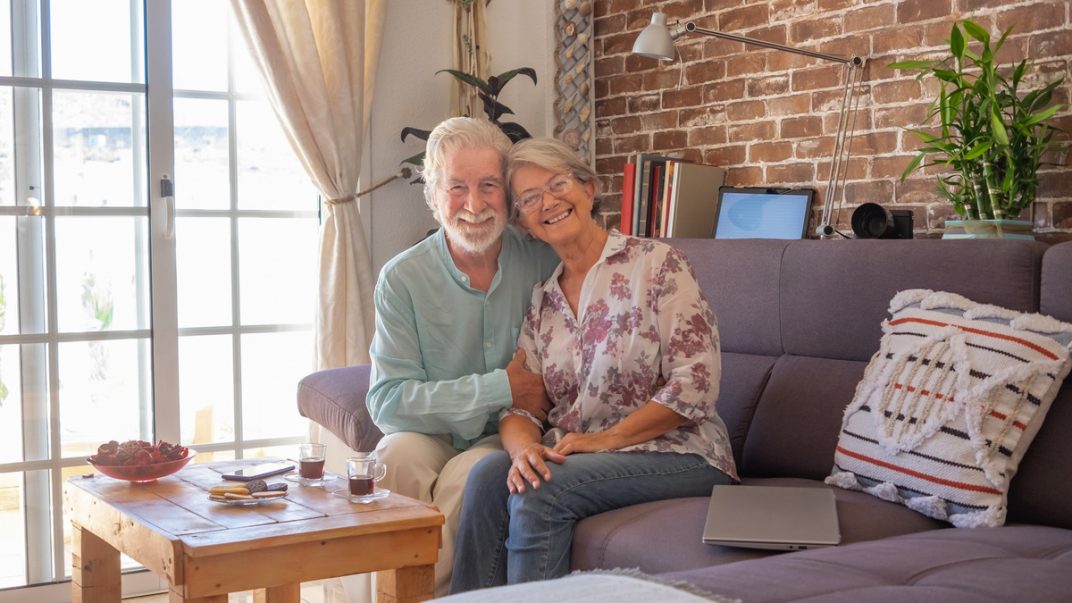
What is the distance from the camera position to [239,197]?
377 centimetres

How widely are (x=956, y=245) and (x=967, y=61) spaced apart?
94cm

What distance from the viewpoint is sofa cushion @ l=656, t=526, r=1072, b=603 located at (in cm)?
146

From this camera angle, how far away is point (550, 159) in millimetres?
2469

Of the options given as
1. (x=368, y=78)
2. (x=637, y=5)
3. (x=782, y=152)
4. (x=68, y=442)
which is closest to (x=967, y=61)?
(x=782, y=152)

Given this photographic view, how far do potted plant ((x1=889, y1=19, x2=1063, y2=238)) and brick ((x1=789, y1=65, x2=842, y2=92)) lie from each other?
0.56 m

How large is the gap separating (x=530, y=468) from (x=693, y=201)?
1644 millimetres

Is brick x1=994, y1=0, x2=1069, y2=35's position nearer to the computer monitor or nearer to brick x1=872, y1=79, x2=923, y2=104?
brick x1=872, y1=79, x2=923, y2=104

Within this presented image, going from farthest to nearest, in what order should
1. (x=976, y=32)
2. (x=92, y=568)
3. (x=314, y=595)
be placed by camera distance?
(x=314, y=595) → (x=976, y=32) → (x=92, y=568)

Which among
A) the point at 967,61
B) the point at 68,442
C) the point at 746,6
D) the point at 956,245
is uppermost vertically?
the point at 746,6

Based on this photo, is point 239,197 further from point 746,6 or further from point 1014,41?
point 1014,41

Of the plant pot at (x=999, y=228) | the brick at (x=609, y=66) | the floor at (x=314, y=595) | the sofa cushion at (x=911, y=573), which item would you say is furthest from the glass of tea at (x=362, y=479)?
the brick at (x=609, y=66)

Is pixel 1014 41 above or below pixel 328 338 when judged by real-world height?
above

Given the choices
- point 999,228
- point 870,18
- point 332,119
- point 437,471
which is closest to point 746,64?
point 870,18

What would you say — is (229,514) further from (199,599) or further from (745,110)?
(745,110)
